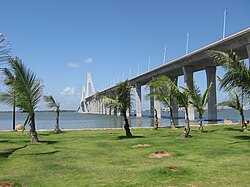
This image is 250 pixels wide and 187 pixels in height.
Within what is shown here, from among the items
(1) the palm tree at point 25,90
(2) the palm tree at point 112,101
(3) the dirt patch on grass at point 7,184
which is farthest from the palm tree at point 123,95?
(3) the dirt patch on grass at point 7,184

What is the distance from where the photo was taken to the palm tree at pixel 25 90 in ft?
51.5

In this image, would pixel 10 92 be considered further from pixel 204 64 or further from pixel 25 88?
pixel 204 64

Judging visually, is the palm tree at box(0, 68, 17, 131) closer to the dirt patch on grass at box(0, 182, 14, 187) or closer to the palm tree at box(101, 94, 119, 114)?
the palm tree at box(101, 94, 119, 114)

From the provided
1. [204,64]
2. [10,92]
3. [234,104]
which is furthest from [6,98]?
[204,64]

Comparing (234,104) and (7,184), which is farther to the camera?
(234,104)

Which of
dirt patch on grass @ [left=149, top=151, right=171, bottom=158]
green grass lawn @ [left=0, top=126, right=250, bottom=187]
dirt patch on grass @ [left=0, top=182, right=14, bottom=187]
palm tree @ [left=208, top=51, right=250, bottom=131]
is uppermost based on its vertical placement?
palm tree @ [left=208, top=51, right=250, bottom=131]

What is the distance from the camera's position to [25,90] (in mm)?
16172

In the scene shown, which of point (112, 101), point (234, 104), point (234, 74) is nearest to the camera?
point (234, 74)

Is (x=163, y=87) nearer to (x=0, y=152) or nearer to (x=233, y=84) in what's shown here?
(x=233, y=84)

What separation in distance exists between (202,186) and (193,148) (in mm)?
5962

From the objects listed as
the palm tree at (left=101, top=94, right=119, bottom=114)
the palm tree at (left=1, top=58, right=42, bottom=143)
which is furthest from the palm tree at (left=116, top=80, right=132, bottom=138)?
the palm tree at (left=1, top=58, right=42, bottom=143)

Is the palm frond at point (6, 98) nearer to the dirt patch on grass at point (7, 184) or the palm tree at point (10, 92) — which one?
the palm tree at point (10, 92)

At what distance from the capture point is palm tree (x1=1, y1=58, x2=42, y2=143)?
51.5ft

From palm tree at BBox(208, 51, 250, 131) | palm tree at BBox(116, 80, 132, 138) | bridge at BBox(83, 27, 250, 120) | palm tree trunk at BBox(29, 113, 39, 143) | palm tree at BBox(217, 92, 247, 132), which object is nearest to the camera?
palm tree at BBox(208, 51, 250, 131)
